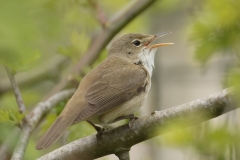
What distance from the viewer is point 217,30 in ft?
8.12

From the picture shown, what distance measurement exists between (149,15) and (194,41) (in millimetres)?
3445

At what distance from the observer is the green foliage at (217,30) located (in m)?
2.32

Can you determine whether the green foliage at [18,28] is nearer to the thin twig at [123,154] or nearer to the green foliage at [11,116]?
the green foliage at [11,116]

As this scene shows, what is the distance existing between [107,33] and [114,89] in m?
0.84

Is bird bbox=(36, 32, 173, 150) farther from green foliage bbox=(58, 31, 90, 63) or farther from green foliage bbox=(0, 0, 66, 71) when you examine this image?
green foliage bbox=(0, 0, 66, 71)

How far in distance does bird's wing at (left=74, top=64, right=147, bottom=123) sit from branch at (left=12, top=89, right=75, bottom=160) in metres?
0.31

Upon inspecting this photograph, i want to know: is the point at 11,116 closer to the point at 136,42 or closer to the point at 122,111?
the point at 122,111

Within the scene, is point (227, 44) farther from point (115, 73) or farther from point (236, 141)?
point (115, 73)

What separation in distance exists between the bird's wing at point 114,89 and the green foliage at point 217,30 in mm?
848

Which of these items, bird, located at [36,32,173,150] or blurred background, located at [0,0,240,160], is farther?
bird, located at [36,32,173,150]

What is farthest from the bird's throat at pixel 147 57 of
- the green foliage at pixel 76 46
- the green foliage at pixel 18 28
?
the green foliage at pixel 18 28

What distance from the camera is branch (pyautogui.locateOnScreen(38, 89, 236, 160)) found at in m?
2.08

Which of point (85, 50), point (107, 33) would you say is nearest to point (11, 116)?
point (85, 50)

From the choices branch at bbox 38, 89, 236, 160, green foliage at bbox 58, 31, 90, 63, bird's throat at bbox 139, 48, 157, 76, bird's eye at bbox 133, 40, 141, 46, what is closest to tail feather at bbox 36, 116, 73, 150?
branch at bbox 38, 89, 236, 160
